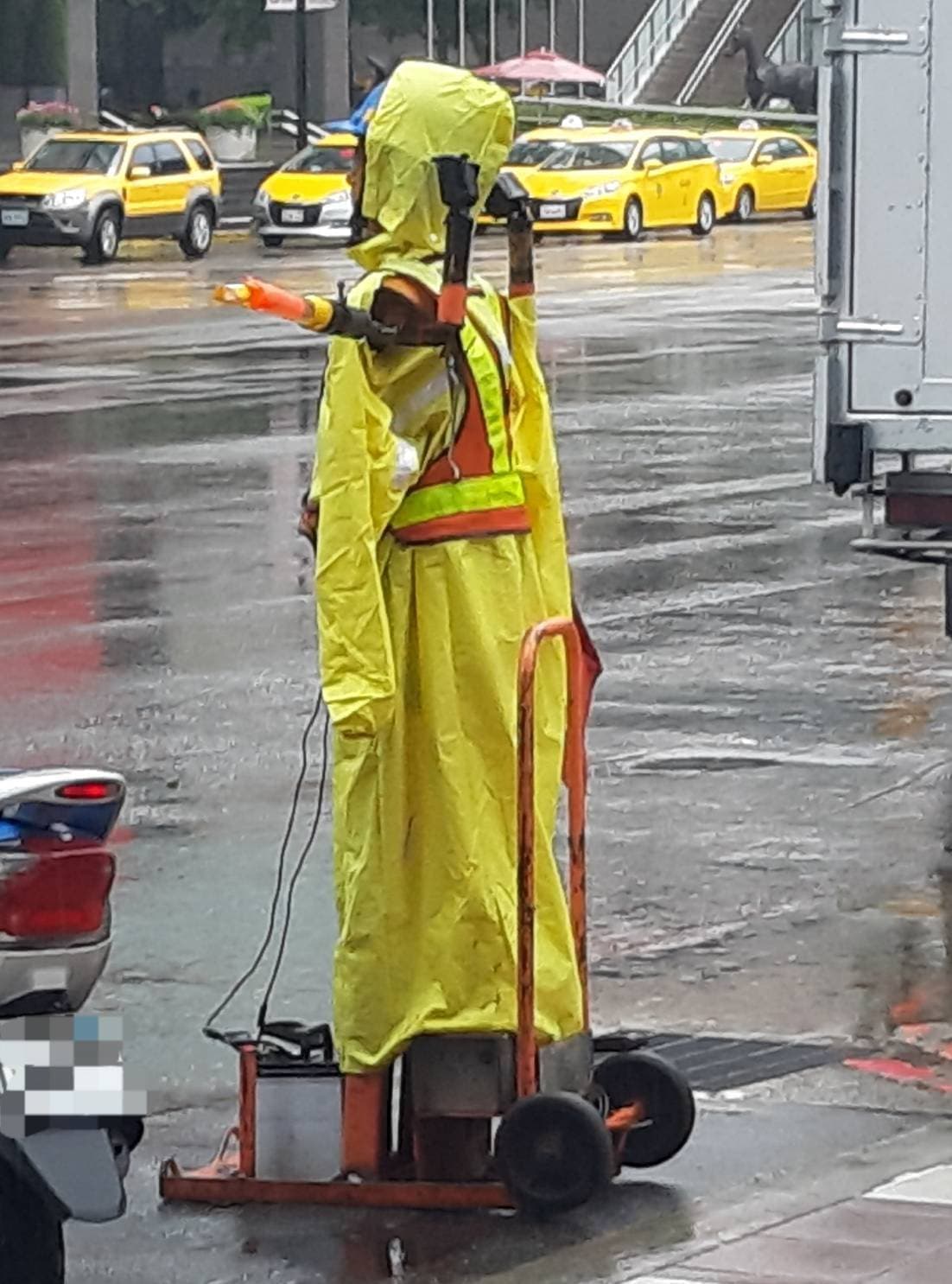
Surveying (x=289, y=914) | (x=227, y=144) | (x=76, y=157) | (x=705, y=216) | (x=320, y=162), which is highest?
(x=76, y=157)

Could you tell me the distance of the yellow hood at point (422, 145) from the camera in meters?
5.91

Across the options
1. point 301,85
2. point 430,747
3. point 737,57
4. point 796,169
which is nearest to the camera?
point 430,747

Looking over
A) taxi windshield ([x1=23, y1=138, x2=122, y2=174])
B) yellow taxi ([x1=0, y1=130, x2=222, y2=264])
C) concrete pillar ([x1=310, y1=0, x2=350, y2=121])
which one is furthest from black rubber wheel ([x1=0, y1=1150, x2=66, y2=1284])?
concrete pillar ([x1=310, y1=0, x2=350, y2=121])

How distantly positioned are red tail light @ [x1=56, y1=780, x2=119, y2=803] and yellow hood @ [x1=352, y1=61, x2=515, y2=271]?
4.33 feet

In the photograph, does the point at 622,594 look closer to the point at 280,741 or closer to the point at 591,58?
the point at 280,741

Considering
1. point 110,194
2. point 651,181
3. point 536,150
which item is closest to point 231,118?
point 536,150

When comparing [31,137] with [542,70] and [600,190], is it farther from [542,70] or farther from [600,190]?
[542,70]

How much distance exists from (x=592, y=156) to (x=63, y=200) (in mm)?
10266

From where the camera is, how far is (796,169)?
54219 mm

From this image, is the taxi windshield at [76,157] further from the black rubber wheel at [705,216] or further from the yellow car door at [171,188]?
the black rubber wheel at [705,216]

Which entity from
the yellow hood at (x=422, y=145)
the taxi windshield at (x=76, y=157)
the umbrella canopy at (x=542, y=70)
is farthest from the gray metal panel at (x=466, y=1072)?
the umbrella canopy at (x=542, y=70)

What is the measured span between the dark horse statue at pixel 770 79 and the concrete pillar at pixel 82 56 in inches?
527

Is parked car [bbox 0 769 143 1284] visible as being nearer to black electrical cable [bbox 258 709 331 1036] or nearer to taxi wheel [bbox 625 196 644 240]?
black electrical cable [bbox 258 709 331 1036]

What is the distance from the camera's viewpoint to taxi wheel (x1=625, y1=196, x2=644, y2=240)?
48.3 metres
